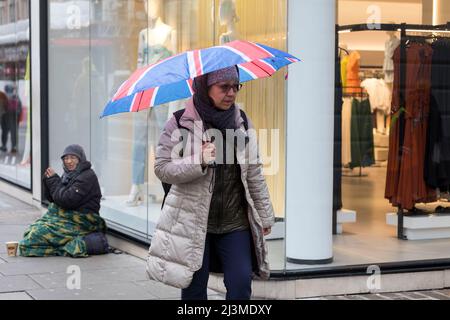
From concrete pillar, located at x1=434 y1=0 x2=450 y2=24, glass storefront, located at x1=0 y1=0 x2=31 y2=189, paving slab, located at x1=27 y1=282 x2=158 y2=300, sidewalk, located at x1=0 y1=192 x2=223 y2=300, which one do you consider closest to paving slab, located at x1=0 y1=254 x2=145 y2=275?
sidewalk, located at x1=0 y1=192 x2=223 y2=300

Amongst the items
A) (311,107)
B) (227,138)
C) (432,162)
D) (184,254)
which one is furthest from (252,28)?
(184,254)

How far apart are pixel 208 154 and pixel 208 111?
12.9 inches

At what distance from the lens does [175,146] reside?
4.76 meters

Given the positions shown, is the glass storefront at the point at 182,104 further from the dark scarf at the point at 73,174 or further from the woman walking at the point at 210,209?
the woman walking at the point at 210,209

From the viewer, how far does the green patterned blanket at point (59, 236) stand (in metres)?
8.22

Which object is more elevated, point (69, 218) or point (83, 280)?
point (69, 218)

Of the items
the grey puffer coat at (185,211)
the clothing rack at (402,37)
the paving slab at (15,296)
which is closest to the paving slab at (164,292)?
the paving slab at (15,296)

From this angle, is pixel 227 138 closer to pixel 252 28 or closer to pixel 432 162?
pixel 252 28

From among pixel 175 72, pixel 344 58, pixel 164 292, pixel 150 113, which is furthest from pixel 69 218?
pixel 175 72

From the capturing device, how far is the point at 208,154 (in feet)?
14.8

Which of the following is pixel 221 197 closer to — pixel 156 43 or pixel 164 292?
pixel 164 292

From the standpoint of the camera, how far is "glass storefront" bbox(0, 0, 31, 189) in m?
12.9

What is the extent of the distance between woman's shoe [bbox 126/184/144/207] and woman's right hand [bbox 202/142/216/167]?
453 centimetres

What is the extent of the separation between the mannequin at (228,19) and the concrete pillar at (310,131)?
75cm
